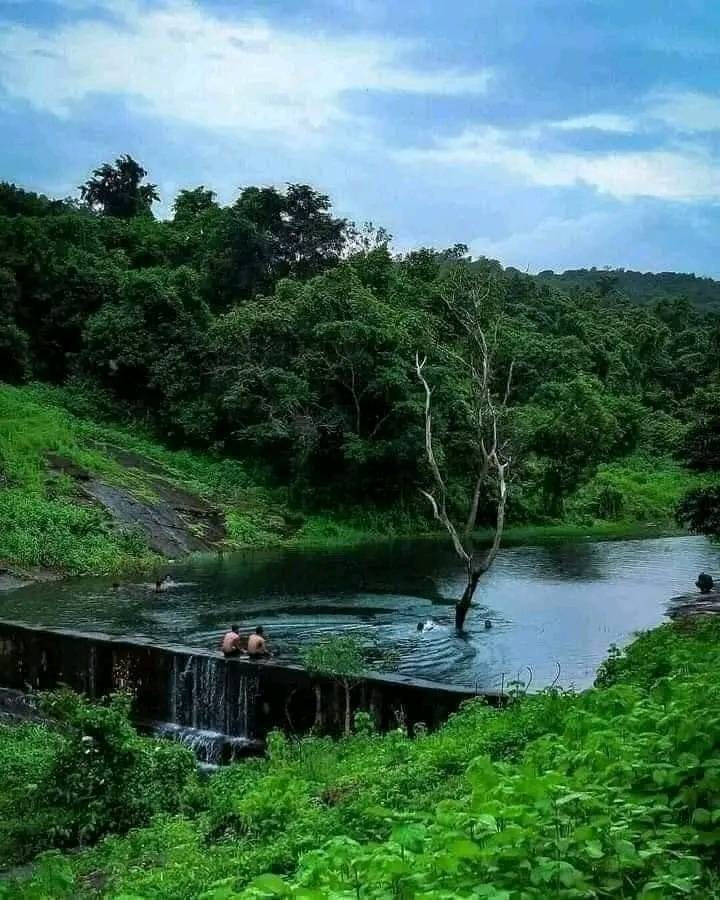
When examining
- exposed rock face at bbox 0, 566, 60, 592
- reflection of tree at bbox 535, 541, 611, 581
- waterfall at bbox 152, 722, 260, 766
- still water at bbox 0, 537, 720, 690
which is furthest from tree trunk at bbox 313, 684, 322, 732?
reflection of tree at bbox 535, 541, 611, 581

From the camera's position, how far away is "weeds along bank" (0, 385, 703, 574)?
2891 centimetres

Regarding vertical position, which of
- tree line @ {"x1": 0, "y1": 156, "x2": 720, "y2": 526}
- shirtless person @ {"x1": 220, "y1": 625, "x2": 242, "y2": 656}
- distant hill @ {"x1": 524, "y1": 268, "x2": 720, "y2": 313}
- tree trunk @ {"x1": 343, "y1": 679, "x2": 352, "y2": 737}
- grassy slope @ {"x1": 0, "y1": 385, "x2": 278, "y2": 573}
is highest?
distant hill @ {"x1": 524, "y1": 268, "x2": 720, "y2": 313}

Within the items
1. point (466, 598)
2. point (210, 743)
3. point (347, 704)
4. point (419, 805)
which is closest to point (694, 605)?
point (466, 598)

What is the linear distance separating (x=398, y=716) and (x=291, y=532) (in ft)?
78.1

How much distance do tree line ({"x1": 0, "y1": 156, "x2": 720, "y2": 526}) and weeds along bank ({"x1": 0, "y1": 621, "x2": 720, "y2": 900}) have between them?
68.1 feet

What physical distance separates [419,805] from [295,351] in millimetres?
34380

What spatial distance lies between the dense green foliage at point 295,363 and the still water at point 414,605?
4.05m

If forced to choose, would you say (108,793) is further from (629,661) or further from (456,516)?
(456,516)

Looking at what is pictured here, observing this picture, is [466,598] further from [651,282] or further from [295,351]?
[651,282]

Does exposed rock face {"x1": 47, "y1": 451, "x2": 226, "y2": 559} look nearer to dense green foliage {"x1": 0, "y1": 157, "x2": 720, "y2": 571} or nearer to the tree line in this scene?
dense green foliage {"x1": 0, "y1": 157, "x2": 720, "y2": 571}

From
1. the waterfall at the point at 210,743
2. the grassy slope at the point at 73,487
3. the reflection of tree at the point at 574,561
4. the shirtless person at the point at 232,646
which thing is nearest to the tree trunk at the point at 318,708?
the waterfall at the point at 210,743

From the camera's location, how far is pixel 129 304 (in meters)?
43.8

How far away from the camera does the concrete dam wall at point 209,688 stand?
14.3 m

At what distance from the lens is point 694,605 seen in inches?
900
